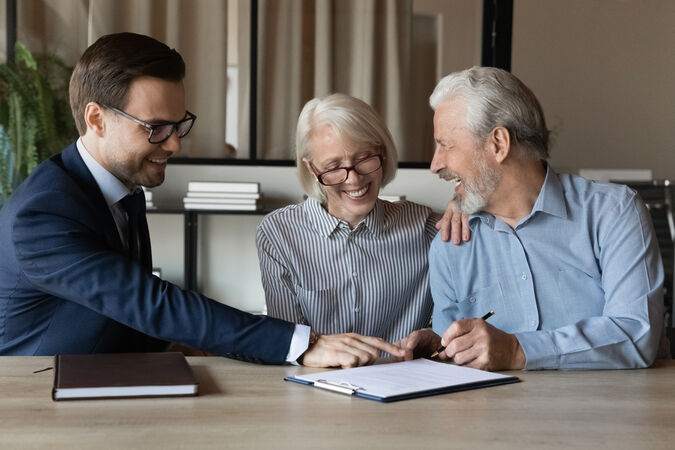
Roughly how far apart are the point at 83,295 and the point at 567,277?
1135 millimetres

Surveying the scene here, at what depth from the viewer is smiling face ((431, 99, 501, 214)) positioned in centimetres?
218

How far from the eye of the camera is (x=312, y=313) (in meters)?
2.40

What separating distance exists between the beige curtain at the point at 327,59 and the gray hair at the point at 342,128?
8.54 ft

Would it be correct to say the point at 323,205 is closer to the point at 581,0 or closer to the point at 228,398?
the point at 228,398

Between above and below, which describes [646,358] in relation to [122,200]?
below

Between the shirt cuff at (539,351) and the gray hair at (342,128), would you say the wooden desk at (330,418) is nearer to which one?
the shirt cuff at (539,351)

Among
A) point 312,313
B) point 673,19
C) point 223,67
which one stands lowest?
point 312,313

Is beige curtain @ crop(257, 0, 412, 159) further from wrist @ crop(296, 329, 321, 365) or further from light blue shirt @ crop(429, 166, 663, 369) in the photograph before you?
wrist @ crop(296, 329, 321, 365)

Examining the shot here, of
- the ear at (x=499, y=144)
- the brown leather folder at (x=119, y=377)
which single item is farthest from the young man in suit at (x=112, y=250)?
the ear at (x=499, y=144)

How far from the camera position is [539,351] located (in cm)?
178

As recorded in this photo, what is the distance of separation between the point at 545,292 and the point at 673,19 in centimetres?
494

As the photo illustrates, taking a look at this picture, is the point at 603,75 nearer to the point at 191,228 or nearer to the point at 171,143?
the point at 191,228

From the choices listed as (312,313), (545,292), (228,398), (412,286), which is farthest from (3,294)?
(545,292)

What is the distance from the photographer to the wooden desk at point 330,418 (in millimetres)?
1258
